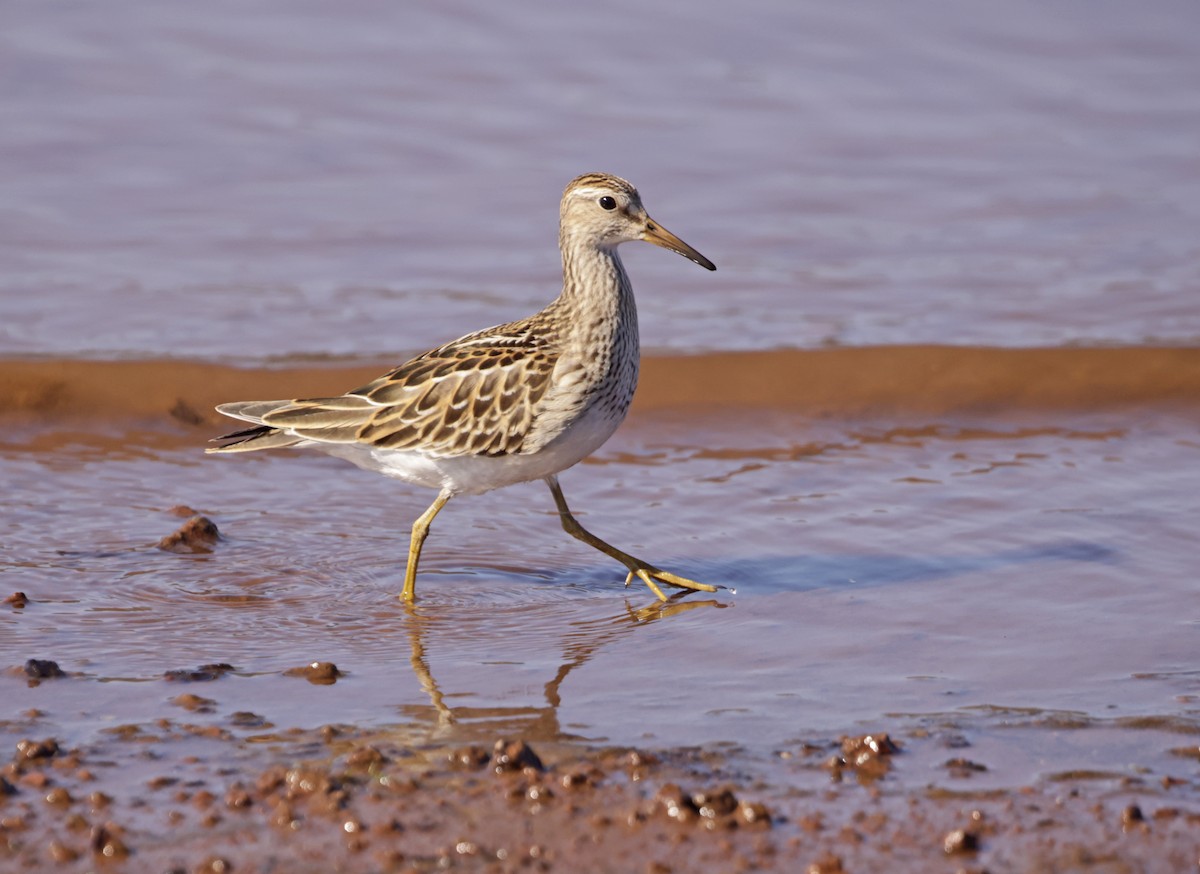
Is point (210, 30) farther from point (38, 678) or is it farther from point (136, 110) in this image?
point (38, 678)

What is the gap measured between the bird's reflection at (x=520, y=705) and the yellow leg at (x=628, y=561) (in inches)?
2.7

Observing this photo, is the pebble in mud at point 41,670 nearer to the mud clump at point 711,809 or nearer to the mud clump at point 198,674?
the mud clump at point 198,674

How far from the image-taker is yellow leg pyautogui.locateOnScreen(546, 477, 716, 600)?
25.1 feet

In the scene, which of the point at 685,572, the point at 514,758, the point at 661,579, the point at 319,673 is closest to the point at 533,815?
the point at 514,758

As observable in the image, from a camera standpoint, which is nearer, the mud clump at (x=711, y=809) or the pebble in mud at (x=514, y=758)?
the mud clump at (x=711, y=809)

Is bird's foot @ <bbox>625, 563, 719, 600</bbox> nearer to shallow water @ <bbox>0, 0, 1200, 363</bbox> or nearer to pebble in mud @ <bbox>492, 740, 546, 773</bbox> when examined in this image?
pebble in mud @ <bbox>492, 740, 546, 773</bbox>

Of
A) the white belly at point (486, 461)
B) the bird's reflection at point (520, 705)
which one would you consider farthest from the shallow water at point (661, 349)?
the white belly at point (486, 461)

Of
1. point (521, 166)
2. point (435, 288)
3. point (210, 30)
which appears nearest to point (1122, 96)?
point (521, 166)

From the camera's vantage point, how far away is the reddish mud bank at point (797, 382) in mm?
10383

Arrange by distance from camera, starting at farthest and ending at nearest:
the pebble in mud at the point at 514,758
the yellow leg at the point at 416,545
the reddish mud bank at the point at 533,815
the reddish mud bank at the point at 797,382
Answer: the reddish mud bank at the point at 797,382 < the yellow leg at the point at 416,545 < the pebble in mud at the point at 514,758 < the reddish mud bank at the point at 533,815

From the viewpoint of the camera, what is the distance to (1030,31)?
57.7ft

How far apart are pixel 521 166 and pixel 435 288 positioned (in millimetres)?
2626

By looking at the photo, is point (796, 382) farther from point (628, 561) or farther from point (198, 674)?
point (198, 674)

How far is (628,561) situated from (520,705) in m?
1.76
